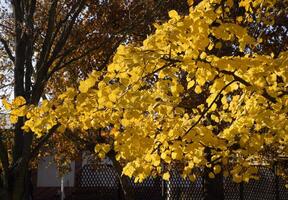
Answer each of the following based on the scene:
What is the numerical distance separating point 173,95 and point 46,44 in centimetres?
324

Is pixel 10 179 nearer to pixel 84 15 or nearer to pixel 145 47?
pixel 145 47

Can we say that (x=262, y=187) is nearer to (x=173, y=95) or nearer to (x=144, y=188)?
(x=144, y=188)

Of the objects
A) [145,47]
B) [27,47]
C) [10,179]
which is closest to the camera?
[145,47]

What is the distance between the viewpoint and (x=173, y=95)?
136 inches

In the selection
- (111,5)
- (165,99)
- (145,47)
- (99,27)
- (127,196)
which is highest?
(111,5)

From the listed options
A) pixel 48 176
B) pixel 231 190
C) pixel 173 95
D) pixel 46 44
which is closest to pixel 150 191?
pixel 231 190

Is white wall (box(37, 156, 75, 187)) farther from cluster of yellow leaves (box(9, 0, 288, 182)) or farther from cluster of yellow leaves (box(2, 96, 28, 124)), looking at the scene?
cluster of yellow leaves (box(2, 96, 28, 124))

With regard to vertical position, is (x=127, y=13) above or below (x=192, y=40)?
above

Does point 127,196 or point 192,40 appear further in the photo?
point 127,196

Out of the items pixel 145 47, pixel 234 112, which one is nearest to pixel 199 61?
pixel 145 47

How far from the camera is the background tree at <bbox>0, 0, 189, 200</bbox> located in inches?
232

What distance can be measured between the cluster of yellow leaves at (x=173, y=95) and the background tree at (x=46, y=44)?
0.55 meters

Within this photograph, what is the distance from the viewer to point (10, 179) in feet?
19.4

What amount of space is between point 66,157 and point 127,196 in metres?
2.95
